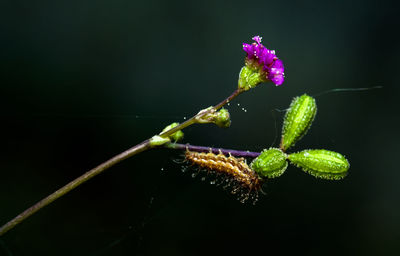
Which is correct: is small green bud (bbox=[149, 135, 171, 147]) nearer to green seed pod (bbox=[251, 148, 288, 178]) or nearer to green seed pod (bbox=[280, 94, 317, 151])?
green seed pod (bbox=[251, 148, 288, 178])

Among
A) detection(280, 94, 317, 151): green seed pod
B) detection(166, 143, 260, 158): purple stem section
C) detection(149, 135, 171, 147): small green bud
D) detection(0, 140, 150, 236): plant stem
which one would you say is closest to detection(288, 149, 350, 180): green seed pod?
detection(280, 94, 317, 151): green seed pod

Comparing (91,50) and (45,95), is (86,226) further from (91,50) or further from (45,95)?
(91,50)

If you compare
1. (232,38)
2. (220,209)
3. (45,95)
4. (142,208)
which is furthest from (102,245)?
(232,38)

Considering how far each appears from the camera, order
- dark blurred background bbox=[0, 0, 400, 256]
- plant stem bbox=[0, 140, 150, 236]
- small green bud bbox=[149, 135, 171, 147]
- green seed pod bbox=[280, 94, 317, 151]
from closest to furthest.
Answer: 1. plant stem bbox=[0, 140, 150, 236]
2. small green bud bbox=[149, 135, 171, 147]
3. green seed pod bbox=[280, 94, 317, 151]
4. dark blurred background bbox=[0, 0, 400, 256]

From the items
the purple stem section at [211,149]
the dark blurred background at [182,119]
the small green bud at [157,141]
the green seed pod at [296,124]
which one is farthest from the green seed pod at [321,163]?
the dark blurred background at [182,119]

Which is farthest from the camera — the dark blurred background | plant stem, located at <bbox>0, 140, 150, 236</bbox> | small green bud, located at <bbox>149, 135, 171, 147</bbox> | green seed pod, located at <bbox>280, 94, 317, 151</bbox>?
the dark blurred background
